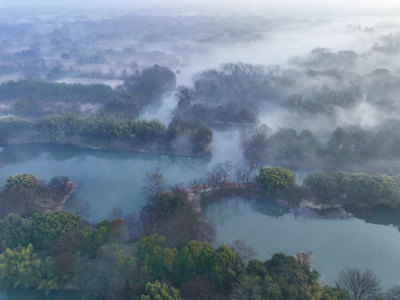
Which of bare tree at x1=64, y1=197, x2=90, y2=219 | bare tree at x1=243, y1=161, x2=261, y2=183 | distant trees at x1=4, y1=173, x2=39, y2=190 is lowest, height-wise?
bare tree at x1=64, y1=197, x2=90, y2=219

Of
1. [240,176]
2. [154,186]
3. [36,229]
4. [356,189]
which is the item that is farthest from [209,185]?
[36,229]

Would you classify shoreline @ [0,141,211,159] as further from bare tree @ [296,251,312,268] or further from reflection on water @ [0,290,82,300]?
reflection on water @ [0,290,82,300]

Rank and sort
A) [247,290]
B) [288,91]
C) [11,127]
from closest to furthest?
[247,290], [11,127], [288,91]

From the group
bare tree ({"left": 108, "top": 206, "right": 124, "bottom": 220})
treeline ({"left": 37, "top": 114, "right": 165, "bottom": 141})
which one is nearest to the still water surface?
bare tree ({"left": 108, "top": 206, "right": 124, "bottom": 220})

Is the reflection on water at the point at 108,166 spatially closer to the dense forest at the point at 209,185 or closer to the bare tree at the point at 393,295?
the dense forest at the point at 209,185

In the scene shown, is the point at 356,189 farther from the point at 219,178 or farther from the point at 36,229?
the point at 36,229

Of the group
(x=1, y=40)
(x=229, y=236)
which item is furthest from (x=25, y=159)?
(x=1, y=40)

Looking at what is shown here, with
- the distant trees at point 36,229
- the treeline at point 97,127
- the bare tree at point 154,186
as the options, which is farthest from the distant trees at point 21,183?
the bare tree at point 154,186
